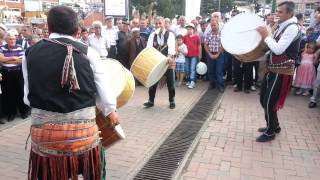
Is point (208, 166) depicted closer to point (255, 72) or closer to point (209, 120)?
point (209, 120)

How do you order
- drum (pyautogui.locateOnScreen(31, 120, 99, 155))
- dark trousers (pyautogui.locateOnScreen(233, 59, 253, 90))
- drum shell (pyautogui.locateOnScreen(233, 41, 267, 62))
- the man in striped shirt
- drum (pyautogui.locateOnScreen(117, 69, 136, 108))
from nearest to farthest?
drum (pyautogui.locateOnScreen(31, 120, 99, 155))
drum (pyautogui.locateOnScreen(117, 69, 136, 108))
drum shell (pyautogui.locateOnScreen(233, 41, 267, 62))
the man in striped shirt
dark trousers (pyautogui.locateOnScreen(233, 59, 253, 90))

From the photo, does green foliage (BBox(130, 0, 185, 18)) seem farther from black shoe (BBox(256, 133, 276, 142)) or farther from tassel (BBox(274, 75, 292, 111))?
tassel (BBox(274, 75, 292, 111))

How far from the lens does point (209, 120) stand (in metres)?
6.30

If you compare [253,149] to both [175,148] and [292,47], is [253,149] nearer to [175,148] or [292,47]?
Answer: [175,148]

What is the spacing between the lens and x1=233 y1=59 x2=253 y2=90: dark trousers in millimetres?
8734

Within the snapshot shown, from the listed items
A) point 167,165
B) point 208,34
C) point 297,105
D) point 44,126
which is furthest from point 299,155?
point 208,34

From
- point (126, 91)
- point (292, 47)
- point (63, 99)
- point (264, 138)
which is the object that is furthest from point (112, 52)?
point (63, 99)

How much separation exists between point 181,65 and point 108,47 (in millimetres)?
1933

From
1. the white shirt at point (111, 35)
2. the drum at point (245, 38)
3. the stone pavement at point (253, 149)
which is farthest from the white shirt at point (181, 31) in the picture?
the drum at point (245, 38)

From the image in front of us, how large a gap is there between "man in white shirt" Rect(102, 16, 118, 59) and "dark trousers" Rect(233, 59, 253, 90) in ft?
10.3

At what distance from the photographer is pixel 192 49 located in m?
9.18

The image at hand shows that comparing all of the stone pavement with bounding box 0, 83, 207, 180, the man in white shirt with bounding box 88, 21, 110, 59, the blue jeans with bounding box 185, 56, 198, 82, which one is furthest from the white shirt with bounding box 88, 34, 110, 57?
the blue jeans with bounding box 185, 56, 198, 82

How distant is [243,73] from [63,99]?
6982mm

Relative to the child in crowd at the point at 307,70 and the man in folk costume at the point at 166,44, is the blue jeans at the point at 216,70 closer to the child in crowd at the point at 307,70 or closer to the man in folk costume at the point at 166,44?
the child in crowd at the point at 307,70
